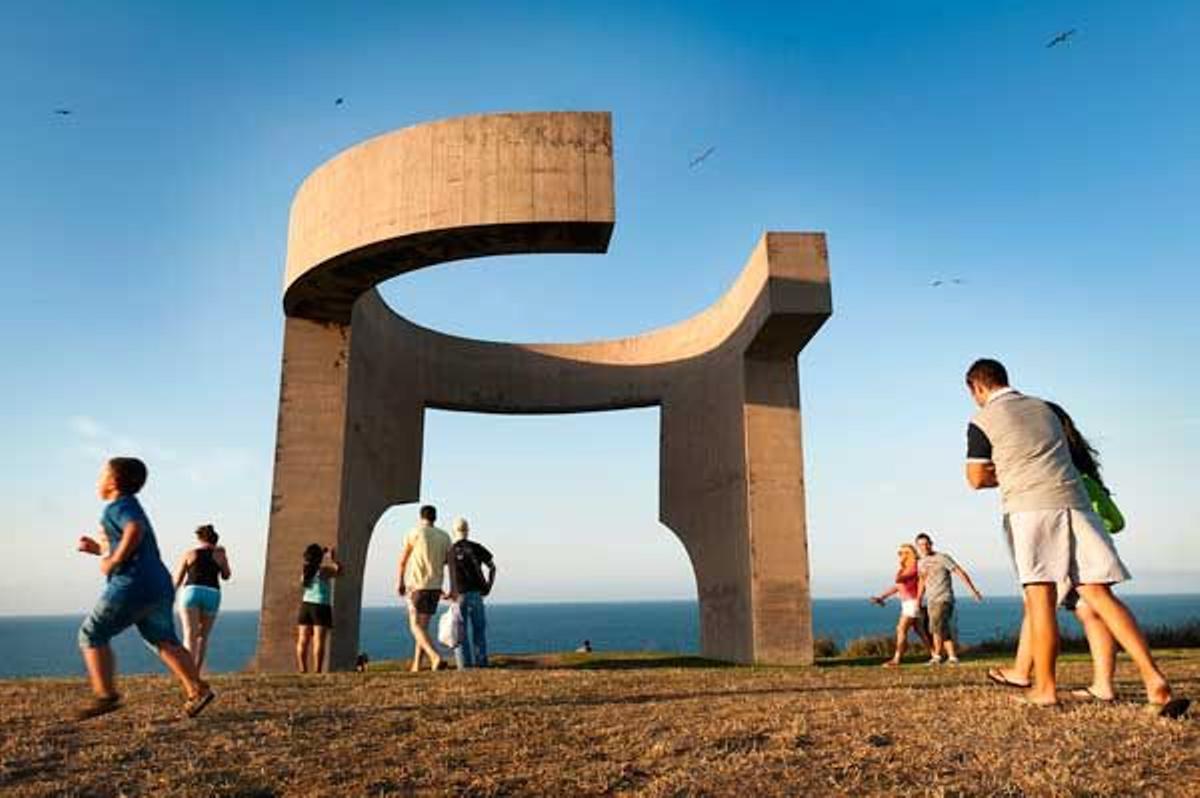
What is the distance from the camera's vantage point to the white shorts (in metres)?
4.18

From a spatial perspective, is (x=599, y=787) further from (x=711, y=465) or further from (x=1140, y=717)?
(x=711, y=465)

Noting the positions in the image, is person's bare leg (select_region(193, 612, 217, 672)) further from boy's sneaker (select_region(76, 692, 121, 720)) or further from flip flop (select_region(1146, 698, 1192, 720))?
flip flop (select_region(1146, 698, 1192, 720))

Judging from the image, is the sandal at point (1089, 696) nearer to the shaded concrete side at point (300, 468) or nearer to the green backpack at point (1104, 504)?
the green backpack at point (1104, 504)

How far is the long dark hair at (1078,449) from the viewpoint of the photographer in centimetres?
450

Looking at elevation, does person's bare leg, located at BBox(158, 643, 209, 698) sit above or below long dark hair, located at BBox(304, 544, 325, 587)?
below

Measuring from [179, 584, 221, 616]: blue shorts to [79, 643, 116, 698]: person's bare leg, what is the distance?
2.59 meters

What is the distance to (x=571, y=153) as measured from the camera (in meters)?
9.05

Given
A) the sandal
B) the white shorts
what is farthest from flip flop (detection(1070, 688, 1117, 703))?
the white shorts

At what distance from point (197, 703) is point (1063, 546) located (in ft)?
14.7

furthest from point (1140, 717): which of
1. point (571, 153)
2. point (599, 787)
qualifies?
point (571, 153)

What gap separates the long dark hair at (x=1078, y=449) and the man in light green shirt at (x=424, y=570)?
579cm

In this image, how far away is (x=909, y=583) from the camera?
9992 mm

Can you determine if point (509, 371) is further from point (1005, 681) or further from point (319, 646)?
point (1005, 681)

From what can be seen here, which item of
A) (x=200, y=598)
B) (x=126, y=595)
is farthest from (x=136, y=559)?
(x=200, y=598)
